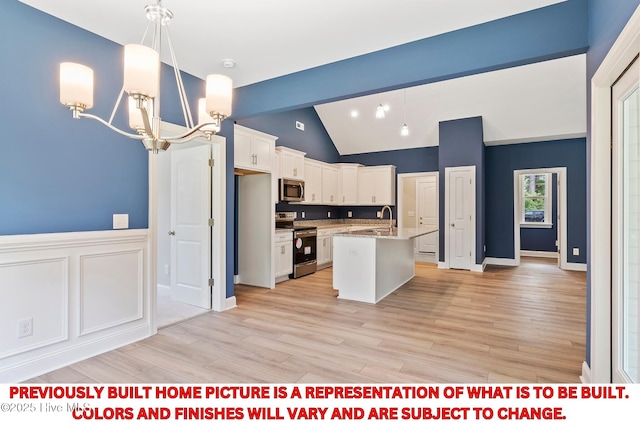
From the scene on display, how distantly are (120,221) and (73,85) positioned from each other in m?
1.49

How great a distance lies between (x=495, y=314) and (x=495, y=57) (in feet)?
9.12

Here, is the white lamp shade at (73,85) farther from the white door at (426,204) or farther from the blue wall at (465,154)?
the white door at (426,204)

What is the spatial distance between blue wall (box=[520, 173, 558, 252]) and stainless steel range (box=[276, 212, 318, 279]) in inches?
241

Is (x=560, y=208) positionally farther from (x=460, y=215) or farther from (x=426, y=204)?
(x=426, y=204)

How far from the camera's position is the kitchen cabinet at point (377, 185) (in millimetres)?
7641

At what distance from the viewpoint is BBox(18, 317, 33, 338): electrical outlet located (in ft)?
7.56

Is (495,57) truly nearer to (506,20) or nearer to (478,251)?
(506,20)

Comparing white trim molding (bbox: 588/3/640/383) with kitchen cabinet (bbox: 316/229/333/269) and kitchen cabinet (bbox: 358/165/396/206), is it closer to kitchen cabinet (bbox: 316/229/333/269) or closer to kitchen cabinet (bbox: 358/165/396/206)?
kitchen cabinet (bbox: 316/229/333/269)

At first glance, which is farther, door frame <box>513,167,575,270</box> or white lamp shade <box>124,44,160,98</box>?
door frame <box>513,167,575,270</box>

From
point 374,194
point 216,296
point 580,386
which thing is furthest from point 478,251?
point 216,296

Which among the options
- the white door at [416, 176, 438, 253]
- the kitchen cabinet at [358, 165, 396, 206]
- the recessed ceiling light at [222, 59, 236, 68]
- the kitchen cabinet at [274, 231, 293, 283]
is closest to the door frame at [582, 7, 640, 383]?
the recessed ceiling light at [222, 59, 236, 68]

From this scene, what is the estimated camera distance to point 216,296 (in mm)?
3928

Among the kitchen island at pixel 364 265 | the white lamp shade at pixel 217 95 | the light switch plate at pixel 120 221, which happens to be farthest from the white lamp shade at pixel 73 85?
the kitchen island at pixel 364 265

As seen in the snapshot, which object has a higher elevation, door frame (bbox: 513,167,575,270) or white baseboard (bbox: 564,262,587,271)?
door frame (bbox: 513,167,575,270)
